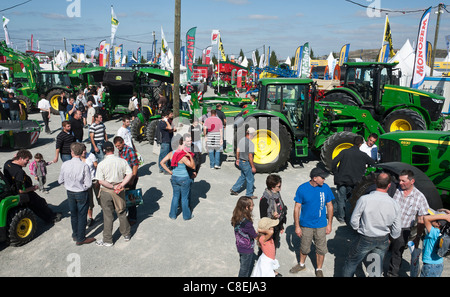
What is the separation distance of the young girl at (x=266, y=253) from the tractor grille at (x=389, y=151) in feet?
11.5

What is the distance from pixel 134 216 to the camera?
18.4 ft

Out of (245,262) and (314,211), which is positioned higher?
(314,211)

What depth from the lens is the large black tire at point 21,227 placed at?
4.64m

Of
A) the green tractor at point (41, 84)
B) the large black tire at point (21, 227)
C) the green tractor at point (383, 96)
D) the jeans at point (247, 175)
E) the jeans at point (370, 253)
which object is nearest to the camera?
the jeans at point (370, 253)

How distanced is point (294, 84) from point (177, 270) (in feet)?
17.4

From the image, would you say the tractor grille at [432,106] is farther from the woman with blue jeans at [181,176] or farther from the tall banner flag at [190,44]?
the tall banner flag at [190,44]

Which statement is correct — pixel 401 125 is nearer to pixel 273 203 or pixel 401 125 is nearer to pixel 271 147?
pixel 271 147

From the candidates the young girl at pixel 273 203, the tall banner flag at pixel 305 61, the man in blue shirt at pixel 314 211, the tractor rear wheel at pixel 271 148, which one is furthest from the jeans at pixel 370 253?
the tall banner flag at pixel 305 61

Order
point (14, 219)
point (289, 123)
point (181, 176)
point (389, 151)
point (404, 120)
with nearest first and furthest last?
point (14, 219) < point (181, 176) < point (389, 151) < point (289, 123) < point (404, 120)

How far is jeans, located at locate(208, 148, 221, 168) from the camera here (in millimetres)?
8555

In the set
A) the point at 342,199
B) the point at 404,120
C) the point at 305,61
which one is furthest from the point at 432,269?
the point at 305,61

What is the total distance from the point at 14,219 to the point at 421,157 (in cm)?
654

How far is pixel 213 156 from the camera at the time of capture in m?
8.62
